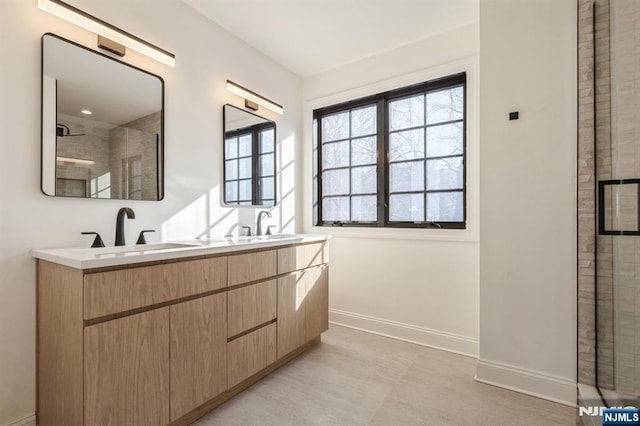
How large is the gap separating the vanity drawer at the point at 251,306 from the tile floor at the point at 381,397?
1.46 feet

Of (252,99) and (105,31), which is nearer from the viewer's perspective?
(105,31)

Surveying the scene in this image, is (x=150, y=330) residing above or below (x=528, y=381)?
above

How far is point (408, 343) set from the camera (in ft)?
9.16

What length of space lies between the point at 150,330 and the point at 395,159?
96.9 inches

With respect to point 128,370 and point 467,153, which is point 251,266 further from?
point 467,153

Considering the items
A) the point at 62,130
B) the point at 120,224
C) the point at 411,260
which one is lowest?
the point at 411,260

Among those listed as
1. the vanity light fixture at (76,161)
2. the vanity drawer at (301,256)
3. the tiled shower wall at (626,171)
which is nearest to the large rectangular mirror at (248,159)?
the vanity drawer at (301,256)

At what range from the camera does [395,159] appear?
3.03m

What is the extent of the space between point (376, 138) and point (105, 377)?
2.78 meters

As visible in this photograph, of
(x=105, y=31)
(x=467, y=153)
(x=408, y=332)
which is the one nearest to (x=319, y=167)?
(x=467, y=153)

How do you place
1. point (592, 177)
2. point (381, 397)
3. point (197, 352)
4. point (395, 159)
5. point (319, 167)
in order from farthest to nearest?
point (319, 167) → point (395, 159) → point (381, 397) → point (592, 177) → point (197, 352)

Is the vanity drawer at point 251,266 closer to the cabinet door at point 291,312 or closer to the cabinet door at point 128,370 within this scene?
the cabinet door at point 291,312

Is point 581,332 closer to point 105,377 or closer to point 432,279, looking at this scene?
point 432,279

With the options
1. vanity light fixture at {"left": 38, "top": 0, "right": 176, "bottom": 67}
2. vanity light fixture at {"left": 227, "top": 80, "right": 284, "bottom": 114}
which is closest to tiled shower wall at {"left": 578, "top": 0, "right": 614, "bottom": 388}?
vanity light fixture at {"left": 227, "top": 80, "right": 284, "bottom": 114}
